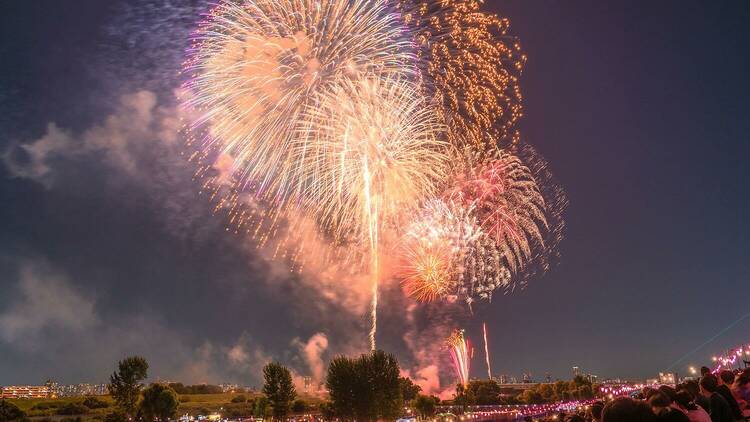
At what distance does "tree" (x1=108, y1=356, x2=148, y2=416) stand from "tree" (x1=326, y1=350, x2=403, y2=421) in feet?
114

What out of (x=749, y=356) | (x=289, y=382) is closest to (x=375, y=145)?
(x=749, y=356)

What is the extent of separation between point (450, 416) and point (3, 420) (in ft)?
199

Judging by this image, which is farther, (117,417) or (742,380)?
(117,417)

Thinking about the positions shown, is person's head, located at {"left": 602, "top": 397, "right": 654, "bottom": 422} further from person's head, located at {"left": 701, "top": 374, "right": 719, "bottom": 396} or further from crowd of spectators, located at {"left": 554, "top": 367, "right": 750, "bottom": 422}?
person's head, located at {"left": 701, "top": 374, "right": 719, "bottom": 396}

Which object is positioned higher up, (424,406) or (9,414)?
(9,414)

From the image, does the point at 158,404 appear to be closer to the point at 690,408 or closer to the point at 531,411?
the point at 531,411

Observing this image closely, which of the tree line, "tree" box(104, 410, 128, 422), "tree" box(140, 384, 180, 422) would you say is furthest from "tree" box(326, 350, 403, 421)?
"tree" box(140, 384, 180, 422)

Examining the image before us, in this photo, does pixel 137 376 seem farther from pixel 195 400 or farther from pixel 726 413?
pixel 726 413

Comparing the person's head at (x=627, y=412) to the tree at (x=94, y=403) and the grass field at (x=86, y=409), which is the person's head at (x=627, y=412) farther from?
the tree at (x=94, y=403)

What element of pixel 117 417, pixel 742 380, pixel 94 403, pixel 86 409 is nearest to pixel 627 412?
pixel 742 380

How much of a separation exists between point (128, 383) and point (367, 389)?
3997 centimetres

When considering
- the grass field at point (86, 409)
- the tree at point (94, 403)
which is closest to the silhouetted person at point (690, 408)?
the grass field at point (86, 409)

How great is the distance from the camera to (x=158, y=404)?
8281 centimetres

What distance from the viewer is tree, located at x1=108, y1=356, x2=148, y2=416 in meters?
77.1
